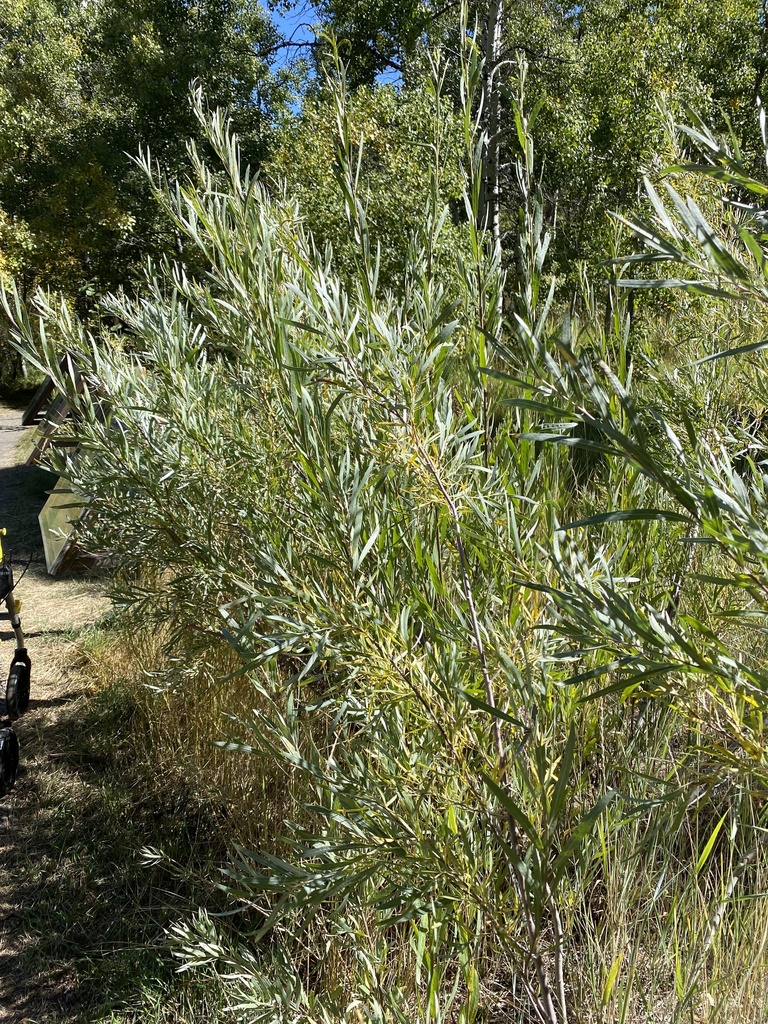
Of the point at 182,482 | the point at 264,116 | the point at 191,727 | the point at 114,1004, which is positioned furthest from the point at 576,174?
the point at 114,1004

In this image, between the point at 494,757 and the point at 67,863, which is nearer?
the point at 494,757

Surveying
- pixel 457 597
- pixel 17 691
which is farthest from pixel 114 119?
pixel 457 597

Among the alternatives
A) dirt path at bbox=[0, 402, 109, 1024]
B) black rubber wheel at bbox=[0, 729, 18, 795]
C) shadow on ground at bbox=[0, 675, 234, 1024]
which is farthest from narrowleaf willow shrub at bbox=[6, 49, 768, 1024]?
black rubber wheel at bbox=[0, 729, 18, 795]

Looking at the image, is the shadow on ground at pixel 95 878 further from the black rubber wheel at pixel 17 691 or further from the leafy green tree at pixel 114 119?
the leafy green tree at pixel 114 119

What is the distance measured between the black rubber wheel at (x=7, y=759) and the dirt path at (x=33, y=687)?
0.38 ft

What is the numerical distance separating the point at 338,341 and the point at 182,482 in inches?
35.3

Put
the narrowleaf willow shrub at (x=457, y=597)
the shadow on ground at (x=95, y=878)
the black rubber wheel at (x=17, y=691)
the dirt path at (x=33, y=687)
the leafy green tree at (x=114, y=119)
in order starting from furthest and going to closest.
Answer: the leafy green tree at (x=114, y=119) < the black rubber wheel at (x=17, y=691) < the dirt path at (x=33, y=687) < the shadow on ground at (x=95, y=878) < the narrowleaf willow shrub at (x=457, y=597)

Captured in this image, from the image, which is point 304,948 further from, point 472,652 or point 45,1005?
point 472,652

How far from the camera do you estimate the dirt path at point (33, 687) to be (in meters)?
2.69

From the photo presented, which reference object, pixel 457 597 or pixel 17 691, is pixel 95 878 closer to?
pixel 17 691

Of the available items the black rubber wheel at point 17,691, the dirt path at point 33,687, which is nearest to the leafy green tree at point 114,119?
the dirt path at point 33,687

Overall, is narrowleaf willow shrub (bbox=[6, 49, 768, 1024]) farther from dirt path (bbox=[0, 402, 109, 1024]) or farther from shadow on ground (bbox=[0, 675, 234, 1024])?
dirt path (bbox=[0, 402, 109, 1024])

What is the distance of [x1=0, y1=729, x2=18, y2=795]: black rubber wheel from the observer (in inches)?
132

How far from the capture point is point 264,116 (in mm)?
11633
